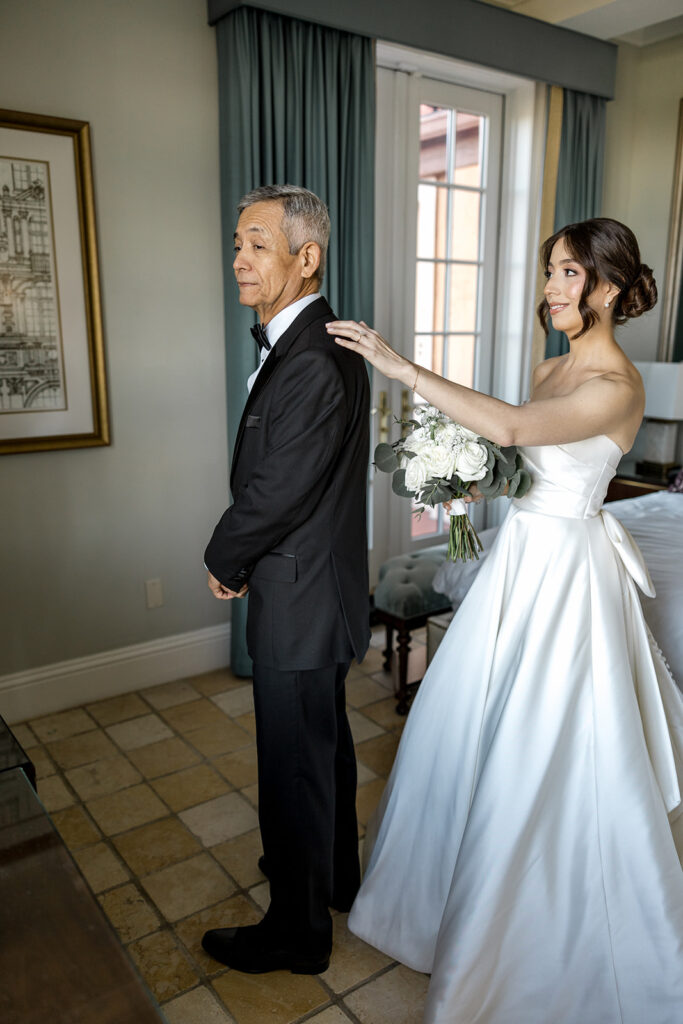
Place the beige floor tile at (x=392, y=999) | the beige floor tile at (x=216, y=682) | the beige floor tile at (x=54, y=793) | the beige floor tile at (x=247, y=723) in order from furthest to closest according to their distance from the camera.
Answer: the beige floor tile at (x=216, y=682), the beige floor tile at (x=247, y=723), the beige floor tile at (x=54, y=793), the beige floor tile at (x=392, y=999)

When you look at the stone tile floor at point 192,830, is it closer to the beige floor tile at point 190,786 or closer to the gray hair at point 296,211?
the beige floor tile at point 190,786

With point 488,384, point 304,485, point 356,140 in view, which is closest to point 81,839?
point 304,485

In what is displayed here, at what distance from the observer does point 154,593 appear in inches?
142

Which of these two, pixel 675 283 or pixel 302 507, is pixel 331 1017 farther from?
pixel 675 283

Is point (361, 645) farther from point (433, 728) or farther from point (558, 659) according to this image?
point (558, 659)

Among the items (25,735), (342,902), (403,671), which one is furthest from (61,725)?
(342,902)

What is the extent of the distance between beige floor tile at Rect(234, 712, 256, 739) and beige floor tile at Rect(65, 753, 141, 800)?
0.48 m

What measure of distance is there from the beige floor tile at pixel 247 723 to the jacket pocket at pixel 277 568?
1.54 meters

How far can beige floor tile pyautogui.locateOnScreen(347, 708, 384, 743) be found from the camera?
3250mm

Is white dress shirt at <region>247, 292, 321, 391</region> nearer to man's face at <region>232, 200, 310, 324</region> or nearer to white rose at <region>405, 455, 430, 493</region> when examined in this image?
man's face at <region>232, 200, 310, 324</region>

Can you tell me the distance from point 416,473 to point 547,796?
0.81 metres

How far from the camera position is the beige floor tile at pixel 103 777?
9.42 feet

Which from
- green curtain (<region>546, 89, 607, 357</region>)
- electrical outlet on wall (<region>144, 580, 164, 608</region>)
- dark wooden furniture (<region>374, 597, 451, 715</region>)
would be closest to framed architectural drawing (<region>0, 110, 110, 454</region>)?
electrical outlet on wall (<region>144, 580, 164, 608</region>)

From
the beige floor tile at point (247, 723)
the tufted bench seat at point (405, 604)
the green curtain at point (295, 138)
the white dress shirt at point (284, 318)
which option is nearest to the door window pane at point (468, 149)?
the green curtain at point (295, 138)
